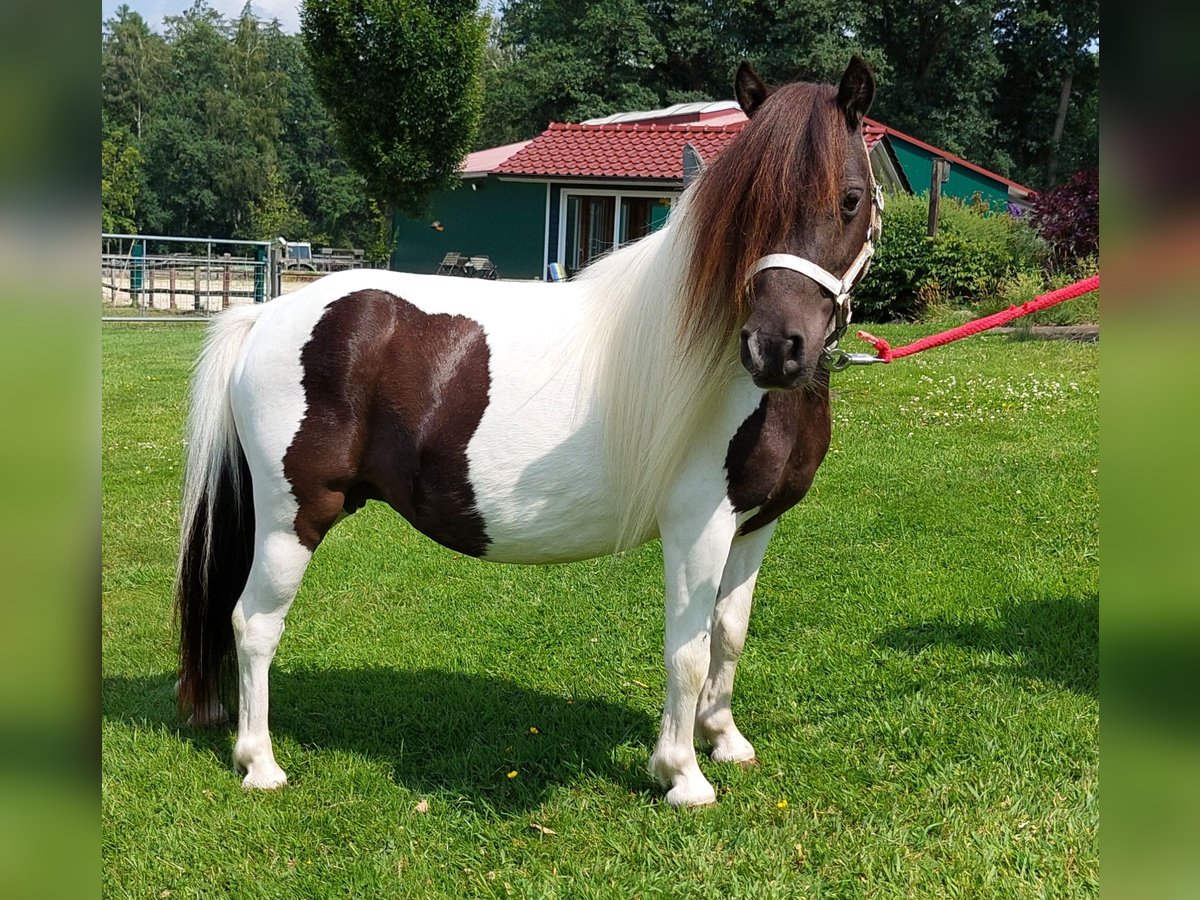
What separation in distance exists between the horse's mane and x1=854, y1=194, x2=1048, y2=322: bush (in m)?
13.7

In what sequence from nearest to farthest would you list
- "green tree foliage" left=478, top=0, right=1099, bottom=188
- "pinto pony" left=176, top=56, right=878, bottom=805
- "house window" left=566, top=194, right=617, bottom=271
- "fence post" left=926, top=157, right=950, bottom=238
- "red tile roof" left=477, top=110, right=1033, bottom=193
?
"pinto pony" left=176, top=56, right=878, bottom=805 → "fence post" left=926, top=157, right=950, bottom=238 → "red tile roof" left=477, top=110, right=1033, bottom=193 → "house window" left=566, top=194, right=617, bottom=271 → "green tree foliage" left=478, top=0, right=1099, bottom=188

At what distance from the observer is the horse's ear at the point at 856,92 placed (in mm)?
2537

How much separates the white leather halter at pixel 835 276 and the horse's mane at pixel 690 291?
0.07 metres

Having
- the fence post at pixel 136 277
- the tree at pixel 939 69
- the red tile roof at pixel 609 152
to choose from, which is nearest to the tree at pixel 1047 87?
the tree at pixel 939 69

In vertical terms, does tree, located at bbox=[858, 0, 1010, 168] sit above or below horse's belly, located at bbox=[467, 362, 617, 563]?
above

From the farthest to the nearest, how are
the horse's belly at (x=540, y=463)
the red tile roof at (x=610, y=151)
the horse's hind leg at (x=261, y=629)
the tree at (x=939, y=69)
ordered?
the tree at (x=939, y=69)
the red tile roof at (x=610, y=151)
the horse's hind leg at (x=261, y=629)
the horse's belly at (x=540, y=463)

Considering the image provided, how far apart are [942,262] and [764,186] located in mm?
14792

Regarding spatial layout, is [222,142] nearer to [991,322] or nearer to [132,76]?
[132,76]

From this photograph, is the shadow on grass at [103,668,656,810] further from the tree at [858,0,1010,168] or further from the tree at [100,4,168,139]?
the tree at [100,4,168,139]

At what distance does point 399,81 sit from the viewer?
2212cm

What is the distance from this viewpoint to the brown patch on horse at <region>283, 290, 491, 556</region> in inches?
126

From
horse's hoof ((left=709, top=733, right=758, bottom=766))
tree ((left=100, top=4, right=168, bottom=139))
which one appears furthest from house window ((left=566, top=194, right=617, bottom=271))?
tree ((left=100, top=4, right=168, bottom=139))

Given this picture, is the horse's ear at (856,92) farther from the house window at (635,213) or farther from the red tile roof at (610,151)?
the house window at (635,213)
